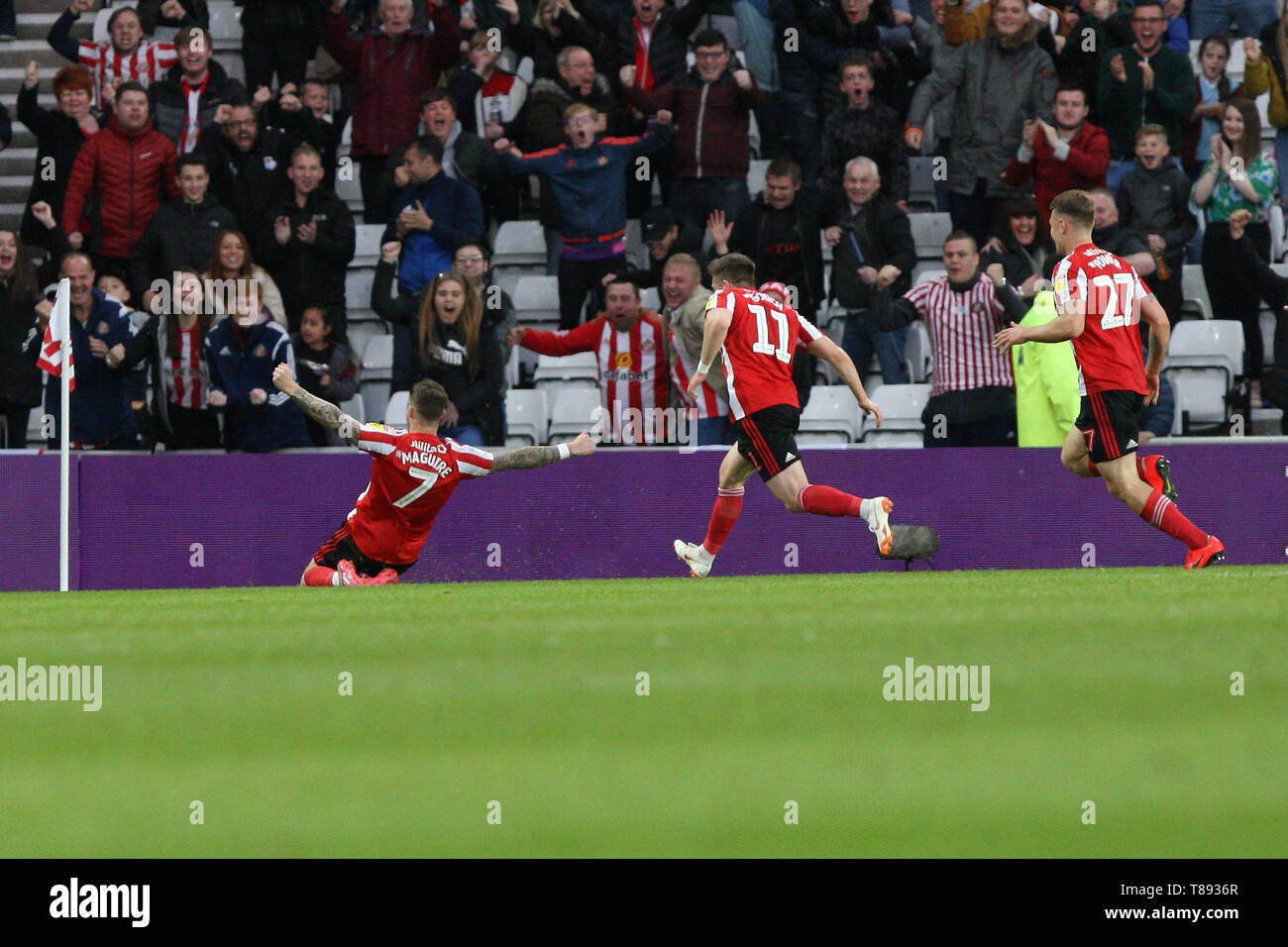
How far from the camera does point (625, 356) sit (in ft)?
43.6

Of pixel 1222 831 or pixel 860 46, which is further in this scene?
pixel 860 46

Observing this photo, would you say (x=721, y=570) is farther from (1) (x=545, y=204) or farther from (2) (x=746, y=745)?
(2) (x=746, y=745)

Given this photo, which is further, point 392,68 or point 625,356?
point 392,68

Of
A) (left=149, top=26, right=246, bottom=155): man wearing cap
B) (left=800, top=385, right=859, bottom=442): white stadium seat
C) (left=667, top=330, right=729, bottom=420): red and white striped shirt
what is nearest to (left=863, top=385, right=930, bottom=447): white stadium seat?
(left=800, top=385, right=859, bottom=442): white stadium seat

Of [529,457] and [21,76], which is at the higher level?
[21,76]

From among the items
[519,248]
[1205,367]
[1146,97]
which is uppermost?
[1146,97]

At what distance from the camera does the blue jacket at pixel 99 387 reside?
44.5ft

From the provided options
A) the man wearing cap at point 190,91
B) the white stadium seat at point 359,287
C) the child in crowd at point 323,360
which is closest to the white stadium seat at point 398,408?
the child in crowd at point 323,360

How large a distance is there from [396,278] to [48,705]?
8.42 metres

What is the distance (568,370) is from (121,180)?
3953 mm

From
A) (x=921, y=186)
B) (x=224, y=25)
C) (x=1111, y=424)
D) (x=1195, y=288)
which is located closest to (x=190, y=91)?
(x=224, y=25)

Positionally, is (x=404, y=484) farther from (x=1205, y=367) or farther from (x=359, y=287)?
(x=1205, y=367)

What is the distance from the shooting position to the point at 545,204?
14641 mm
